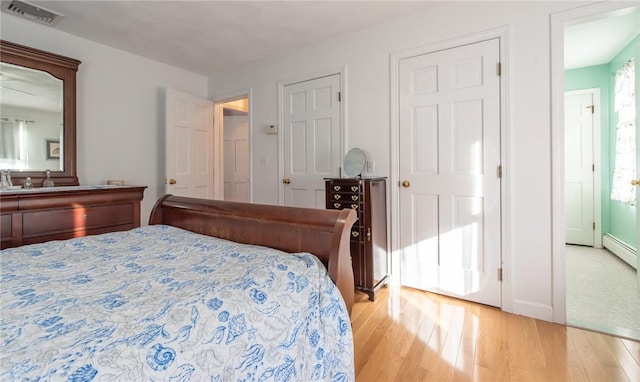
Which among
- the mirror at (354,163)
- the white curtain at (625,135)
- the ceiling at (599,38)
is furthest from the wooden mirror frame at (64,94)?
the white curtain at (625,135)

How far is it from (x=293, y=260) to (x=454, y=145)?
185 centimetres

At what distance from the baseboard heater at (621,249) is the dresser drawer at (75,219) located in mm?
4799

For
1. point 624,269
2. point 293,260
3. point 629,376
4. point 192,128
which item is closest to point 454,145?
point 629,376

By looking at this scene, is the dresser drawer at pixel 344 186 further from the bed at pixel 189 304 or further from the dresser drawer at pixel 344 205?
the bed at pixel 189 304

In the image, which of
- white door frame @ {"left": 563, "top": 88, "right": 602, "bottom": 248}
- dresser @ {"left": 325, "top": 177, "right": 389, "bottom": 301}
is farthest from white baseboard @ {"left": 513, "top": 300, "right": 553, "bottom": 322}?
white door frame @ {"left": 563, "top": 88, "right": 602, "bottom": 248}

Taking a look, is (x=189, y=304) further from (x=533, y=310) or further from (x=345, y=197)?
(x=533, y=310)

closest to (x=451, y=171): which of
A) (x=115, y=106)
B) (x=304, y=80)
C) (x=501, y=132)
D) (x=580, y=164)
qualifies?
(x=501, y=132)

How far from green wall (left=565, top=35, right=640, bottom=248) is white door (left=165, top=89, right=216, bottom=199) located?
4775 millimetres

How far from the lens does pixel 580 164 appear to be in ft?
13.1

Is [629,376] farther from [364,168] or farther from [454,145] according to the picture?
[364,168]

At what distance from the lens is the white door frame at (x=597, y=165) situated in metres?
3.84

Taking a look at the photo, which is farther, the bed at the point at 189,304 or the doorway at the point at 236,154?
the doorway at the point at 236,154

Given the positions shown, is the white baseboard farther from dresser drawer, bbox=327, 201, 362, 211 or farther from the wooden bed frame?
the wooden bed frame

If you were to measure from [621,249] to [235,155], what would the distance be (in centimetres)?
533
